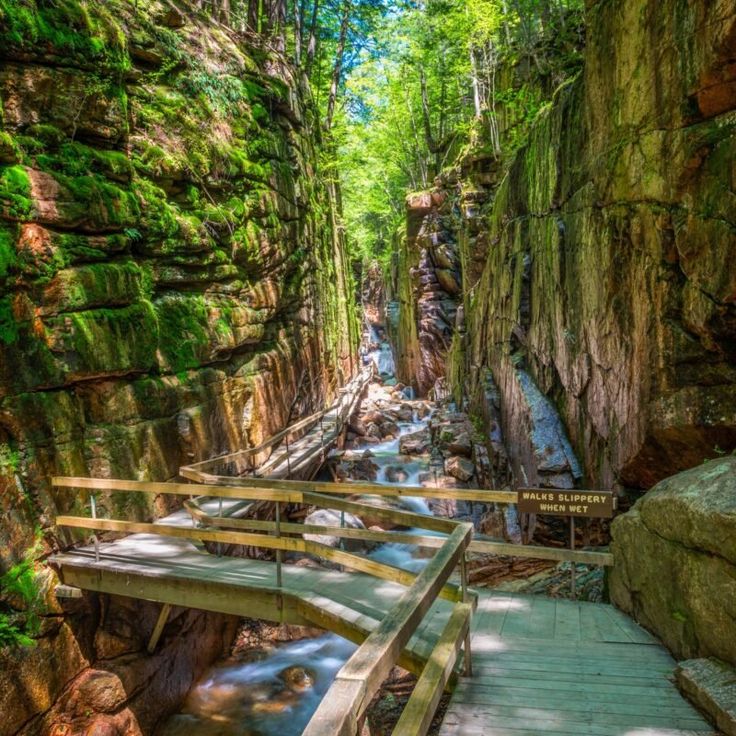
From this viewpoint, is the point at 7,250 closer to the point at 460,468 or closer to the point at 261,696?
the point at 261,696

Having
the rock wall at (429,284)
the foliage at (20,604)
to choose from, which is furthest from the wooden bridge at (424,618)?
the rock wall at (429,284)

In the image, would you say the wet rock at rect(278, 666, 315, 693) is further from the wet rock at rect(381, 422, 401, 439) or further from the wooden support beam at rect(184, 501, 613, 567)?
the wet rock at rect(381, 422, 401, 439)

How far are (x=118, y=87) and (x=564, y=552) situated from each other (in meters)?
10.2

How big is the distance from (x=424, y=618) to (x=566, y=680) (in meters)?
1.52

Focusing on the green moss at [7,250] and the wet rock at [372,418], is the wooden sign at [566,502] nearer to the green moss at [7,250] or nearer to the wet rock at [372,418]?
the green moss at [7,250]

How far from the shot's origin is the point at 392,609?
2781mm

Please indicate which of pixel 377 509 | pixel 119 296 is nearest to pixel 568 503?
pixel 377 509

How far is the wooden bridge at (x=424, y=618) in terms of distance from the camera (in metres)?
2.94

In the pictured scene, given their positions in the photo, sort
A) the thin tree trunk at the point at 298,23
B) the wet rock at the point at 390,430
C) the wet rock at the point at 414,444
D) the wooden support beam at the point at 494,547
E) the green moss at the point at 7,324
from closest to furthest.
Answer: the wooden support beam at the point at 494,547 → the green moss at the point at 7,324 → the wet rock at the point at 414,444 → the wet rock at the point at 390,430 → the thin tree trunk at the point at 298,23

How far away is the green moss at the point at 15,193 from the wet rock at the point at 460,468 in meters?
11.7

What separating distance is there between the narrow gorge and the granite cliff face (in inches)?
1.8

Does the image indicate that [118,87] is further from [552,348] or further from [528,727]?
[528,727]

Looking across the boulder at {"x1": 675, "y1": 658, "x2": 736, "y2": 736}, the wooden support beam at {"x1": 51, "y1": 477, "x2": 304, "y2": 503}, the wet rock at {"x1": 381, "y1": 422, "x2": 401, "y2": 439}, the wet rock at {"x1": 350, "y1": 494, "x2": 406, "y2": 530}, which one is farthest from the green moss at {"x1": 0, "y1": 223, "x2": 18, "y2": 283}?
the wet rock at {"x1": 381, "y1": 422, "x2": 401, "y2": 439}

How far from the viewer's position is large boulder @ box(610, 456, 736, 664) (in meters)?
3.67
